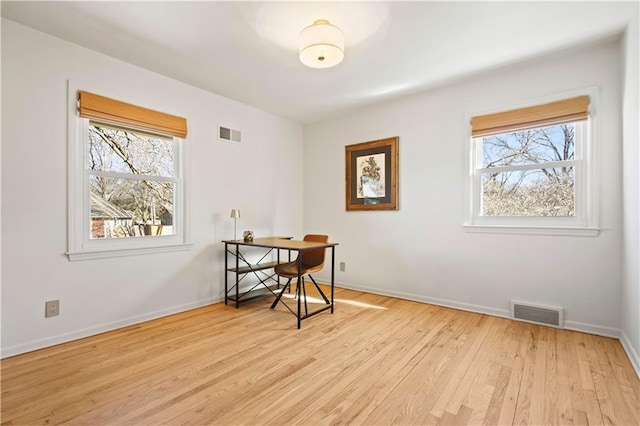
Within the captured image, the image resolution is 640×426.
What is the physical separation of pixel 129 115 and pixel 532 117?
391 cm

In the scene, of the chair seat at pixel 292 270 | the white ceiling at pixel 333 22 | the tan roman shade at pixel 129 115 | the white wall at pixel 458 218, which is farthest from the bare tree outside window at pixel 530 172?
the tan roman shade at pixel 129 115

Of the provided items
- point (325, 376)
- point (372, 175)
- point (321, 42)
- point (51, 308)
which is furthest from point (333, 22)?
point (51, 308)

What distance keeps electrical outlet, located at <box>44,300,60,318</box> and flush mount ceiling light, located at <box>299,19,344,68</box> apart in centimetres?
284

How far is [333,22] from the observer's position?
2326mm

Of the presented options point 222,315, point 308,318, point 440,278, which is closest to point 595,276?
point 440,278

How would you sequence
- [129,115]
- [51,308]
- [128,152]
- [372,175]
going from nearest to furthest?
1. [51,308]
2. [129,115]
3. [128,152]
4. [372,175]

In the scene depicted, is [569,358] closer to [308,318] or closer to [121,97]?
[308,318]

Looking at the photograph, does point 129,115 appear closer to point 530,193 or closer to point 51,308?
point 51,308

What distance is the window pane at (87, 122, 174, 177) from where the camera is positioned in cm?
289

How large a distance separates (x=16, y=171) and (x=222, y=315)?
212 cm

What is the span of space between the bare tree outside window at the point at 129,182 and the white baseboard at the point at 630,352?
4124 millimetres

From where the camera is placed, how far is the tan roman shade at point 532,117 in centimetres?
282

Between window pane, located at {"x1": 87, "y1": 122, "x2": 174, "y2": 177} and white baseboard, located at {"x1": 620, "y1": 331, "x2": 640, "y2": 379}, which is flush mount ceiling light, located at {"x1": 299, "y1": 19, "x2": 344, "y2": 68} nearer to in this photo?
window pane, located at {"x1": 87, "y1": 122, "x2": 174, "y2": 177}

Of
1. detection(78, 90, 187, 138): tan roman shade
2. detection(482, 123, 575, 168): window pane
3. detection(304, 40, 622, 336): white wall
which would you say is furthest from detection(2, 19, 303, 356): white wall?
detection(482, 123, 575, 168): window pane
